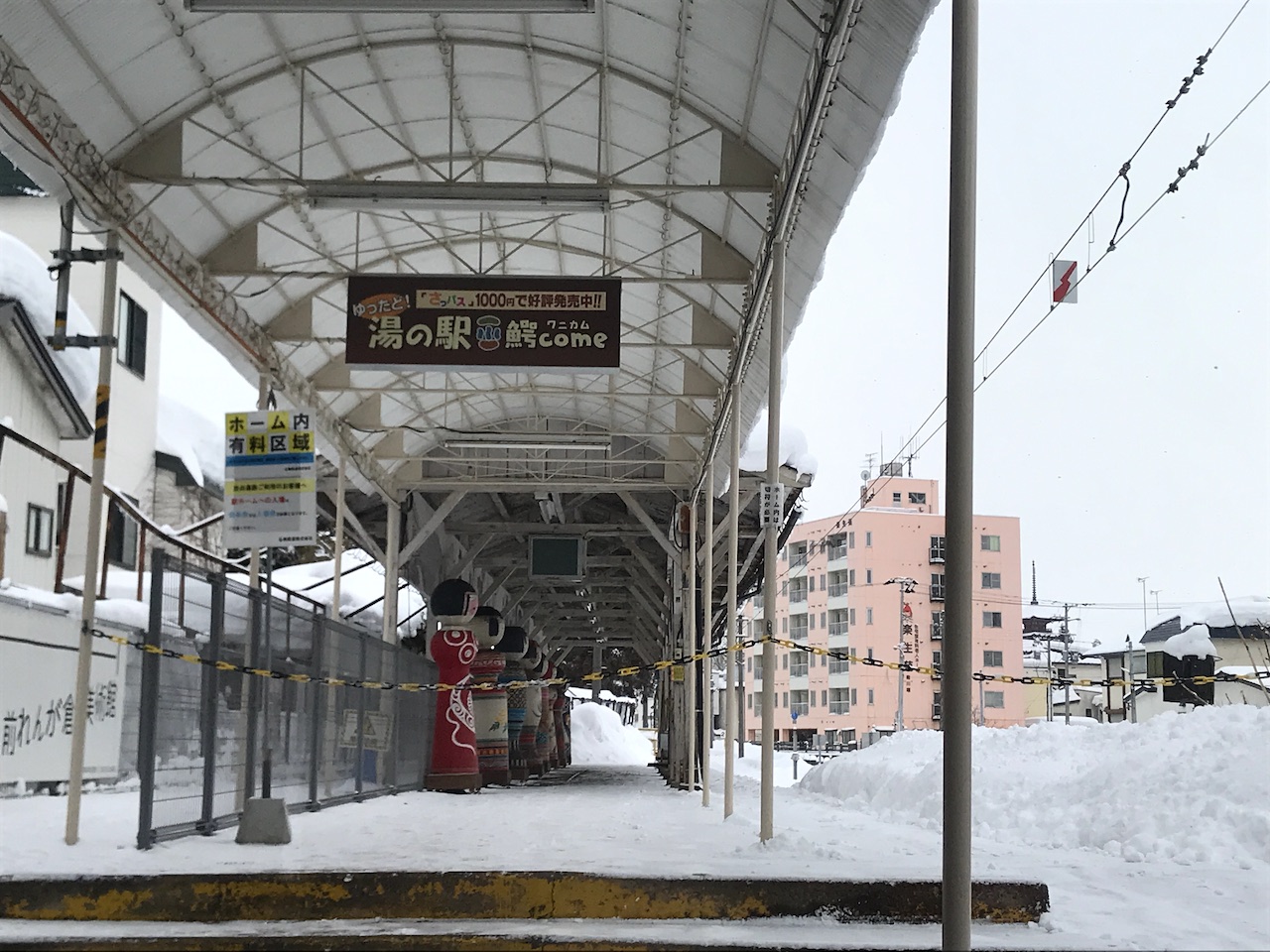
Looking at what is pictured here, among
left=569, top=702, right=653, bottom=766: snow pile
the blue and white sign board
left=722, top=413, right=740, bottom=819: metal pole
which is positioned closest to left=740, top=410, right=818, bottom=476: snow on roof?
left=722, top=413, right=740, bottom=819: metal pole

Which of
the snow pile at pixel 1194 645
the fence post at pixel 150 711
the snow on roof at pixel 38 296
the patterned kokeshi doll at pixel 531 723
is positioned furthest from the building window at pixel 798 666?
the fence post at pixel 150 711

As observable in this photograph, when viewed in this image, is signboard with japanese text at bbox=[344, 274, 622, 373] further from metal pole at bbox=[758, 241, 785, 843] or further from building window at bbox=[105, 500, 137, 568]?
building window at bbox=[105, 500, 137, 568]

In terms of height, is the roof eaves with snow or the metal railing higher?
the roof eaves with snow

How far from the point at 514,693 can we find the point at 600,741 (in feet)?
119

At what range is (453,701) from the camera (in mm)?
19312

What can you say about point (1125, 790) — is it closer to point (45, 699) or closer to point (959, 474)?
point (959, 474)

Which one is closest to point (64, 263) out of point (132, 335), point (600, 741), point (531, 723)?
point (531, 723)

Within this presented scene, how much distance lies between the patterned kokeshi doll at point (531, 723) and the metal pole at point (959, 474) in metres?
21.4

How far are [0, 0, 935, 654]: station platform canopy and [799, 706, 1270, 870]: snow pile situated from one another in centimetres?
493

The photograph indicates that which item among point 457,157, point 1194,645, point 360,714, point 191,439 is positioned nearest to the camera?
point 457,157

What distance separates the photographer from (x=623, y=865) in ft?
26.7

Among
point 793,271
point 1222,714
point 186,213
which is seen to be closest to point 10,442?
point 186,213

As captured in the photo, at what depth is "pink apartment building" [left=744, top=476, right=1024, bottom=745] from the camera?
3307 inches

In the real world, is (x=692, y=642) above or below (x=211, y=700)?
above
